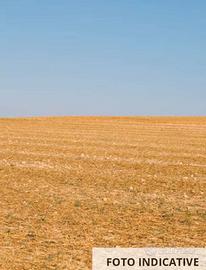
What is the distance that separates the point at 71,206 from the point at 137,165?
1044 cm

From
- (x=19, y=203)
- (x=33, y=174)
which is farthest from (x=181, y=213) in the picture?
(x=33, y=174)

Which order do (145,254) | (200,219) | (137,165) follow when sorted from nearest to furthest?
(145,254)
(200,219)
(137,165)

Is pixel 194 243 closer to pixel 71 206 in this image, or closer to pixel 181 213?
pixel 181 213

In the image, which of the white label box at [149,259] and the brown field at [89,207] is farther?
the brown field at [89,207]

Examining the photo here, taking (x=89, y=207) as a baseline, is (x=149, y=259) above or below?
below

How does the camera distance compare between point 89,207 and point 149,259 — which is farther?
point 89,207

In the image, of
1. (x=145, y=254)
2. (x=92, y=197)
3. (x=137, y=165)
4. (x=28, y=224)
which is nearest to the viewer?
(x=145, y=254)

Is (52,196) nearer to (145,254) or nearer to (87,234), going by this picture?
(87,234)

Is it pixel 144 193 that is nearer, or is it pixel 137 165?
pixel 144 193

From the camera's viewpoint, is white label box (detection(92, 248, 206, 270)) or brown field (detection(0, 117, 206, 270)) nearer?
white label box (detection(92, 248, 206, 270))

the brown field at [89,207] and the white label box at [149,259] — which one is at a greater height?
the brown field at [89,207]

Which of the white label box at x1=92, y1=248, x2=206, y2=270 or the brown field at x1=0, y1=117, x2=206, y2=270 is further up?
the brown field at x1=0, y1=117, x2=206, y2=270

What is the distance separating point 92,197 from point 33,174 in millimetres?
5171

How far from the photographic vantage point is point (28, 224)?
1211 centimetres
